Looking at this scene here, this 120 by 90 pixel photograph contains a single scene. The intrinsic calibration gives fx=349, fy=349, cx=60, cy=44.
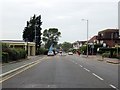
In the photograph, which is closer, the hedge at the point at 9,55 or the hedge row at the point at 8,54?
the hedge at the point at 9,55

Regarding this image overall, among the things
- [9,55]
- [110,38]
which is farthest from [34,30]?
[9,55]

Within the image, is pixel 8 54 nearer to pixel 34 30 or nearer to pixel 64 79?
pixel 64 79

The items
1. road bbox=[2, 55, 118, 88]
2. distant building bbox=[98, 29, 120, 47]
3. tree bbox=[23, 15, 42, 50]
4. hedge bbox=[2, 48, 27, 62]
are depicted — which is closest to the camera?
road bbox=[2, 55, 118, 88]

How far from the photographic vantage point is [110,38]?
13475 cm

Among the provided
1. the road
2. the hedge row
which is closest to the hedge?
the hedge row

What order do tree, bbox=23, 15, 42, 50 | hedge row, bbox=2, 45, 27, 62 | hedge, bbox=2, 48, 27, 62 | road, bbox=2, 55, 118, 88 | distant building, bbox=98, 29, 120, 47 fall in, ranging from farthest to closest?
distant building, bbox=98, 29, 120, 47, tree, bbox=23, 15, 42, 50, hedge row, bbox=2, 45, 27, 62, hedge, bbox=2, 48, 27, 62, road, bbox=2, 55, 118, 88

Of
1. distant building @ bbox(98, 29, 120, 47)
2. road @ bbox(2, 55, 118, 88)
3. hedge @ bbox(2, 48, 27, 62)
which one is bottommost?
road @ bbox(2, 55, 118, 88)

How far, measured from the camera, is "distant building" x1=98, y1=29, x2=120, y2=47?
5264 inches

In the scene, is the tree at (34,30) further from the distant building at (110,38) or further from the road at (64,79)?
the road at (64,79)

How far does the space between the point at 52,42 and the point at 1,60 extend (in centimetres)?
15409

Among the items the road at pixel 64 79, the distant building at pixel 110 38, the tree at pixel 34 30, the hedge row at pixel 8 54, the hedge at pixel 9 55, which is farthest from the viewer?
the distant building at pixel 110 38

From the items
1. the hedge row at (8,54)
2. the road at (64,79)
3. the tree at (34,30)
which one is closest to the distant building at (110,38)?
the tree at (34,30)

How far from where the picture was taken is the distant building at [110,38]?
133712 mm

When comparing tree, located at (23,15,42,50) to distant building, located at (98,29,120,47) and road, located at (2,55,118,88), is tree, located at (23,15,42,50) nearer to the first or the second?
distant building, located at (98,29,120,47)
